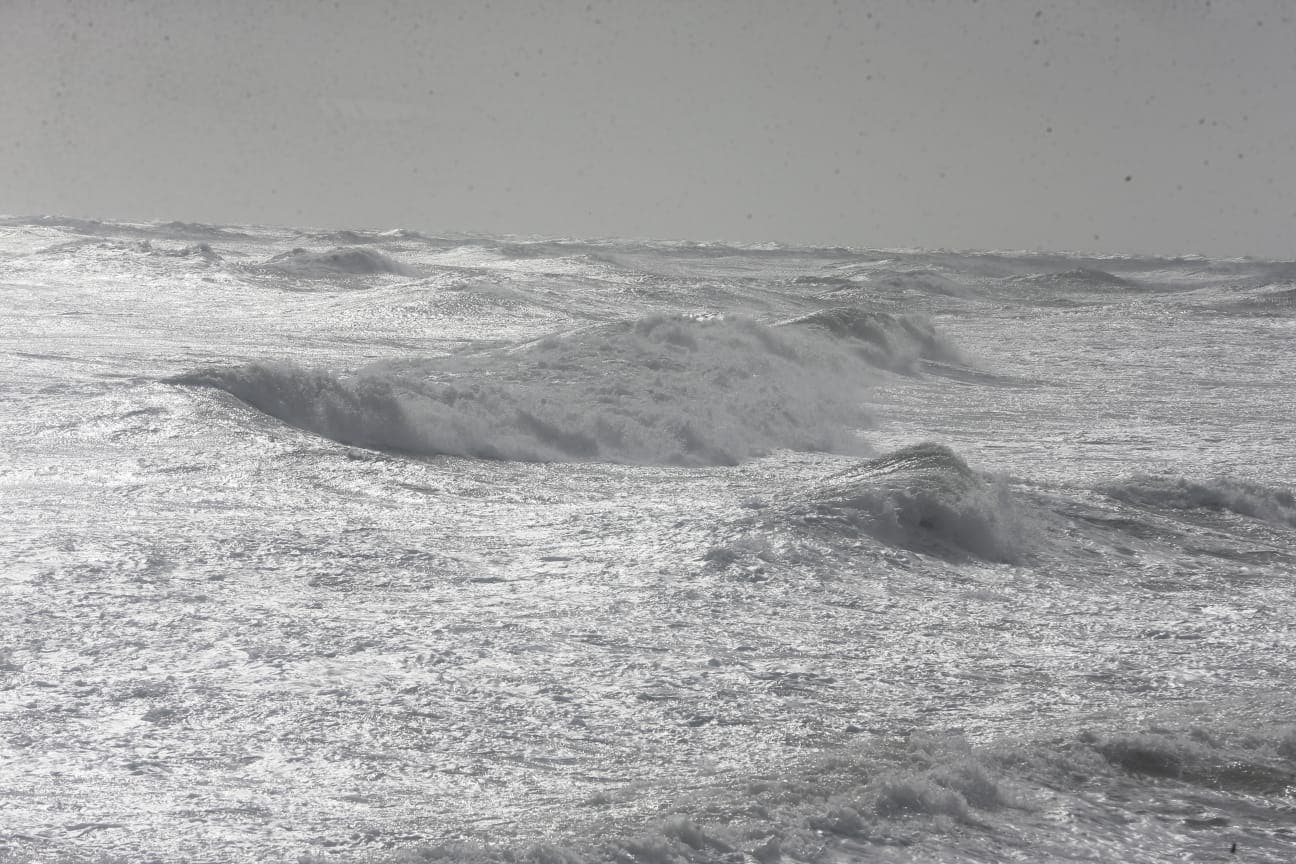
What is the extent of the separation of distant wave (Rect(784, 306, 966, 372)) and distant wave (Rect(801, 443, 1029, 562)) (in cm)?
1078

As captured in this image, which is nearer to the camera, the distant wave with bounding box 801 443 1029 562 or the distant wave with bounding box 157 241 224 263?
the distant wave with bounding box 801 443 1029 562

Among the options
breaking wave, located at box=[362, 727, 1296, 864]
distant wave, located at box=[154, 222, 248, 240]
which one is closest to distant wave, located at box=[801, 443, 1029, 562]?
breaking wave, located at box=[362, 727, 1296, 864]

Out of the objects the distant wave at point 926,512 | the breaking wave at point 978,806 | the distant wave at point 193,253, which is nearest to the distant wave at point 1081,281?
the distant wave at point 193,253

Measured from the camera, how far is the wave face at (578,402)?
33.5 ft

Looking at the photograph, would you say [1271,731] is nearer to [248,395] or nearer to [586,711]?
[586,711]

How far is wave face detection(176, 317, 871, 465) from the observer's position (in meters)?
10.2

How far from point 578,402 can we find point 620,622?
257 inches

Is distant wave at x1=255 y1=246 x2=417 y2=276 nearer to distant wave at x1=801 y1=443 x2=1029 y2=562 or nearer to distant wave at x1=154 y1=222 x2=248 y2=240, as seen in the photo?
distant wave at x1=154 y1=222 x2=248 y2=240

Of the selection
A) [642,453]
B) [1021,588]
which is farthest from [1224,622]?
[642,453]

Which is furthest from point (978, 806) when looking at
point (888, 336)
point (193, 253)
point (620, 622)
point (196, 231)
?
point (196, 231)

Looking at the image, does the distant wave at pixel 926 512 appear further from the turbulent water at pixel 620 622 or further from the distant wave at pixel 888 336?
the distant wave at pixel 888 336

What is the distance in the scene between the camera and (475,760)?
3.94 m

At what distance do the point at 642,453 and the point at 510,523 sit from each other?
3.02m

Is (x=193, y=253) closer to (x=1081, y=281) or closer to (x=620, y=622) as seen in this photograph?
(x=1081, y=281)
